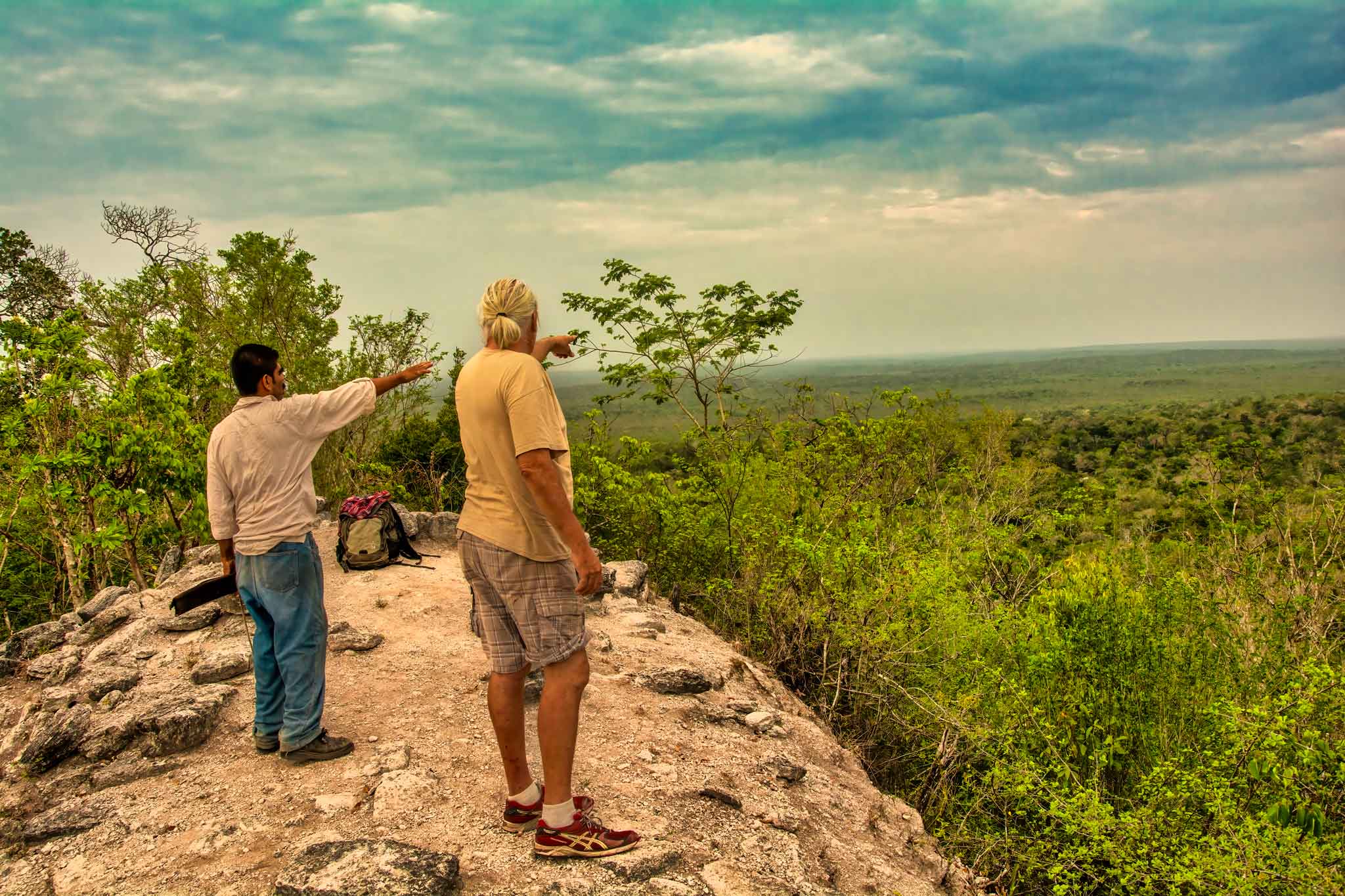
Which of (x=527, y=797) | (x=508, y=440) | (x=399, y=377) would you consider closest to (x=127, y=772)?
(x=527, y=797)

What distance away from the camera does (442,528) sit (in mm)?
8922

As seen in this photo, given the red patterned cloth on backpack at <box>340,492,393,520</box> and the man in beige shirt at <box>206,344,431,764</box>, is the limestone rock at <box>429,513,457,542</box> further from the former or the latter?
the man in beige shirt at <box>206,344,431,764</box>

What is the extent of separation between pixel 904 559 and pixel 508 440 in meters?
5.31

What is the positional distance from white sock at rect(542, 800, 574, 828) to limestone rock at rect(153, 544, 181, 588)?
6.87 metres

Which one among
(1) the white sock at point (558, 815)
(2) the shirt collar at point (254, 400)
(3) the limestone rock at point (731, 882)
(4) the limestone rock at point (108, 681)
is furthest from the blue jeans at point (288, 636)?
(3) the limestone rock at point (731, 882)

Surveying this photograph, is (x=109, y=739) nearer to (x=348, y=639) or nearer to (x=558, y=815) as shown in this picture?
(x=348, y=639)

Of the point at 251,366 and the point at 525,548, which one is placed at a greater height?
the point at 251,366

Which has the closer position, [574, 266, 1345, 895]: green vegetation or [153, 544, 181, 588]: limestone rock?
[574, 266, 1345, 895]: green vegetation

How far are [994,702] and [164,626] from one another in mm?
6348

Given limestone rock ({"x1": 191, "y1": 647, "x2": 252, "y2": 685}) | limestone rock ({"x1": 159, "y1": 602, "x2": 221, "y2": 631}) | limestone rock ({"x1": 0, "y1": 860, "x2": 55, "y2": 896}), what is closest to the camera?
limestone rock ({"x1": 0, "y1": 860, "x2": 55, "y2": 896})

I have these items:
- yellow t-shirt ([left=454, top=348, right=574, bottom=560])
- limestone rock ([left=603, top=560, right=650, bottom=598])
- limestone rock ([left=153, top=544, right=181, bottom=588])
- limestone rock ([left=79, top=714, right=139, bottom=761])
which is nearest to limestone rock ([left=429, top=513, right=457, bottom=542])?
limestone rock ([left=603, top=560, right=650, bottom=598])

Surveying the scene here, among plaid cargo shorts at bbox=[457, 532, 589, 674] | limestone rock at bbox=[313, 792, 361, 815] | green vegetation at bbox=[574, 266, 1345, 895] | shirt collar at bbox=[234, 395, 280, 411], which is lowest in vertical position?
green vegetation at bbox=[574, 266, 1345, 895]

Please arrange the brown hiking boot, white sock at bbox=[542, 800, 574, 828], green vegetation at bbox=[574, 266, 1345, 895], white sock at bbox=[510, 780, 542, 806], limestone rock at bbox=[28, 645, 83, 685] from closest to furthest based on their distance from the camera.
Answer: white sock at bbox=[542, 800, 574, 828] < white sock at bbox=[510, 780, 542, 806] < the brown hiking boot < green vegetation at bbox=[574, 266, 1345, 895] < limestone rock at bbox=[28, 645, 83, 685]

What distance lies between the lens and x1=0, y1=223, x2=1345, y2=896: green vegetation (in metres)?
4.78
